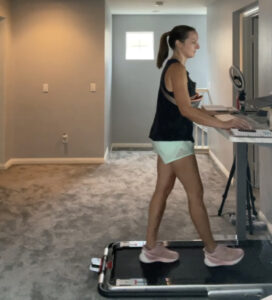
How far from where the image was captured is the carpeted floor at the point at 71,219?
216 cm

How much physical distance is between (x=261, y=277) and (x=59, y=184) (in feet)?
8.99

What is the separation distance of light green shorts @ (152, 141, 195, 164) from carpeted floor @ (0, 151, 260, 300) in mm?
859

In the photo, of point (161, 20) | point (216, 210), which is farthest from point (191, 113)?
point (161, 20)

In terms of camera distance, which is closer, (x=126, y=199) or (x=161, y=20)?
(x=126, y=199)

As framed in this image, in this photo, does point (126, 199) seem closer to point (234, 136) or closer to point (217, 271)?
point (217, 271)

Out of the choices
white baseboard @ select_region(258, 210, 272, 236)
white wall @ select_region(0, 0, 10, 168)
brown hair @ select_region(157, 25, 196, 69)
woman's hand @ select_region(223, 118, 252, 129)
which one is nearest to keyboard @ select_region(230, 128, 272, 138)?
woman's hand @ select_region(223, 118, 252, 129)

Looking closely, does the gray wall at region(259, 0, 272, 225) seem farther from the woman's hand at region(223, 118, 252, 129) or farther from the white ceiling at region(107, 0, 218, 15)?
the white ceiling at region(107, 0, 218, 15)

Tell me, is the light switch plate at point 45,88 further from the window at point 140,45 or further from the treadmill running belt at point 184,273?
the treadmill running belt at point 184,273

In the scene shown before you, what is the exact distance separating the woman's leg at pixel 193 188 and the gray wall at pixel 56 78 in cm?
340

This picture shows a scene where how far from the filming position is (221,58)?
4.80 m

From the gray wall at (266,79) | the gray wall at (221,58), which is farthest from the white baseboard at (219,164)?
the gray wall at (266,79)

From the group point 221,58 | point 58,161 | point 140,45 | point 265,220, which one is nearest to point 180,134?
point 265,220

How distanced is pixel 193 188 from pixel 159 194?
0.22 metres

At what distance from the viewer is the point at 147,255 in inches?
87.2
